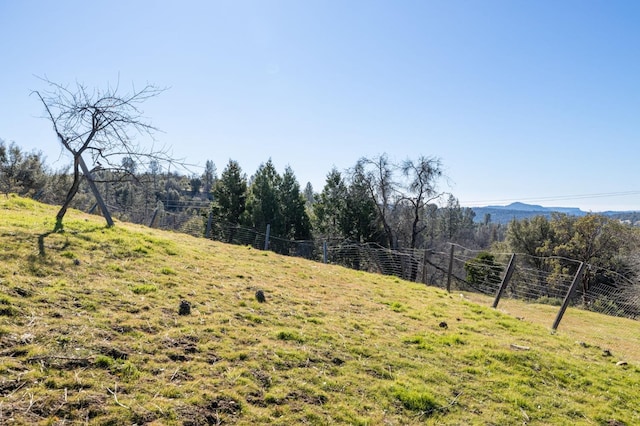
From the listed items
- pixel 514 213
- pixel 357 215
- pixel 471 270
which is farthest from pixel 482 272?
pixel 514 213

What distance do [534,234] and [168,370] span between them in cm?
3486

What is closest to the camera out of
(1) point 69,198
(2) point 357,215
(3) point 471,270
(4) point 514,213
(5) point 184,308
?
(5) point 184,308

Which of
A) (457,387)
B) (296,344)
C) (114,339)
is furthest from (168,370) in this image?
(457,387)

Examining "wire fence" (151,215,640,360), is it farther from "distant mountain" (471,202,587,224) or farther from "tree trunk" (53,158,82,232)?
"tree trunk" (53,158,82,232)

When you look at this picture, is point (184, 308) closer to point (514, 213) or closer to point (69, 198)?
point (69, 198)

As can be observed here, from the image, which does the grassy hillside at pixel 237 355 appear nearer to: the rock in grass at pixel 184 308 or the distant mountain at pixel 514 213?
the rock in grass at pixel 184 308

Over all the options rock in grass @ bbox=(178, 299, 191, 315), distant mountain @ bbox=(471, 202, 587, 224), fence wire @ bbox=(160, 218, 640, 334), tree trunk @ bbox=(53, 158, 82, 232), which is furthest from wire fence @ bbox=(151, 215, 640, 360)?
rock in grass @ bbox=(178, 299, 191, 315)

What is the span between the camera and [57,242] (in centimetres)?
609

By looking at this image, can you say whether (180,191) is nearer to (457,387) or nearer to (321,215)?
(321,215)

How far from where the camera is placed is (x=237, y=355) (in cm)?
384

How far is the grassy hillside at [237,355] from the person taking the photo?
2.89 metres

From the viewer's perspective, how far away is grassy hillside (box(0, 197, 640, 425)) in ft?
9.48

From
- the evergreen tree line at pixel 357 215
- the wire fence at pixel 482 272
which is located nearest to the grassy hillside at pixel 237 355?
the wire fence at pixel 482 272

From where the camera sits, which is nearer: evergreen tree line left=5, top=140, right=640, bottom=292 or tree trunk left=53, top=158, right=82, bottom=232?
tree trunk left=53, top=158, right=82, bottom=232
